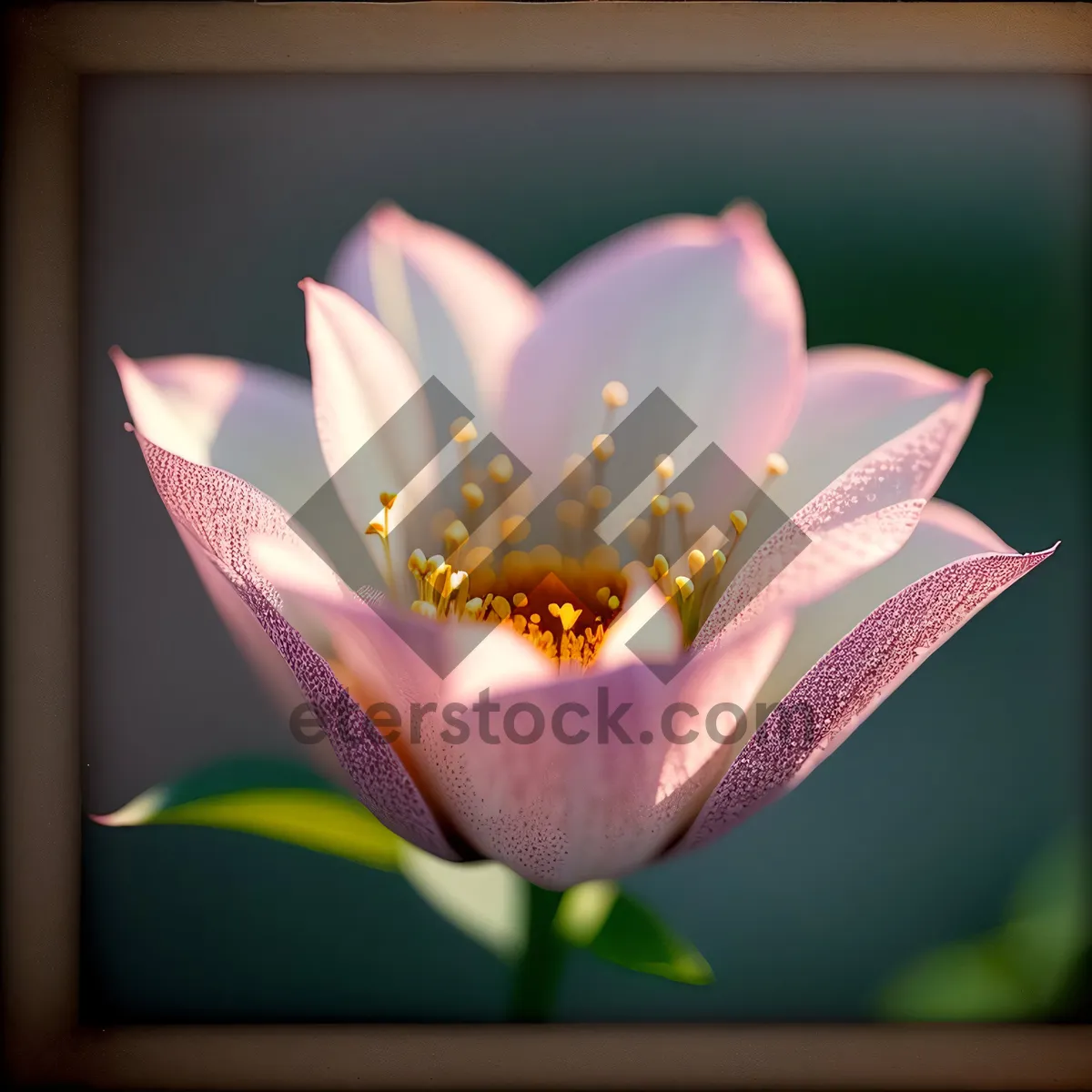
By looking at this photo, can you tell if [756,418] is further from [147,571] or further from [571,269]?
[147,571]

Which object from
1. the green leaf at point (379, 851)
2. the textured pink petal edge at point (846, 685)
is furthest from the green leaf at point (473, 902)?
the textured pink petal edge at point (846, 685)

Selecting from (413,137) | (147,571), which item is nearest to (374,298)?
(413,137)

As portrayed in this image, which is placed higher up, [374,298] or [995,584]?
[374,298]

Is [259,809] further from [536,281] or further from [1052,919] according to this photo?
[1052,919]

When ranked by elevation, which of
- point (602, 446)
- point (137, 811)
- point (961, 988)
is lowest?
point (961, 988)

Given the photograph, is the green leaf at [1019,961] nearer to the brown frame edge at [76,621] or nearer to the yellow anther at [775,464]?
the brown frame edge at [76,621]

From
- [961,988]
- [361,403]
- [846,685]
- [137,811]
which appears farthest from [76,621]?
[961,988]
